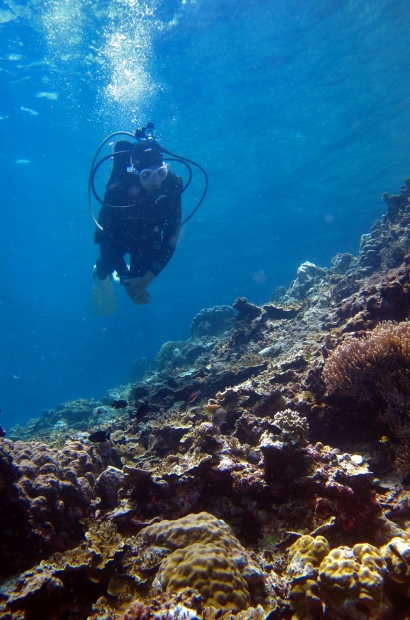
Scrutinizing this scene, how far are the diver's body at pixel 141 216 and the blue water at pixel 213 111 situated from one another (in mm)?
12306

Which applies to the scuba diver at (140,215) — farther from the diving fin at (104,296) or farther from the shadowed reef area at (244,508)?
the shadowed reef area at (244,508)

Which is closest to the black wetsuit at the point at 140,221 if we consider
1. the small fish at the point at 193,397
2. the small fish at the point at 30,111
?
the small fish at the point at 193,397

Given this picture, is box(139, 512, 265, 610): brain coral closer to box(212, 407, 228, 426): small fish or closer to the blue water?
box(212, 407, 228, 426): small fish

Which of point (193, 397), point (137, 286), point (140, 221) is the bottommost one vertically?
point (193, 397)

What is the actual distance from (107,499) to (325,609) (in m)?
2.76

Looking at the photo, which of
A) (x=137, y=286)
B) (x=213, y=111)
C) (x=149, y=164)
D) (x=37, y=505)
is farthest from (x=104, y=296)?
(x=213, y=111)

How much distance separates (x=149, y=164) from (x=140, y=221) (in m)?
1.43

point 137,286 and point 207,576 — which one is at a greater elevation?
point 137,286

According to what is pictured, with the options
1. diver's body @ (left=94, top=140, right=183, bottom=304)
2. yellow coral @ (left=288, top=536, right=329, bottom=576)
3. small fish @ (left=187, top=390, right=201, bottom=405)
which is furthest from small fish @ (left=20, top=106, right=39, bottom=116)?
yellow coral @ (left=288, top=536, right=329, bottom=576)

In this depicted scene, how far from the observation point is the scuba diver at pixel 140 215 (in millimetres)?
8289

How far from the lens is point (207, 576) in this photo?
8.19 ft

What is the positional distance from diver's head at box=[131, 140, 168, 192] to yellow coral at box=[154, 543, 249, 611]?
7592 mm

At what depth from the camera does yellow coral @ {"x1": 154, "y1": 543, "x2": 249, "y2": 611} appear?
2396 millimetres

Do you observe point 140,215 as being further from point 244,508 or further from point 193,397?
point 244,508
